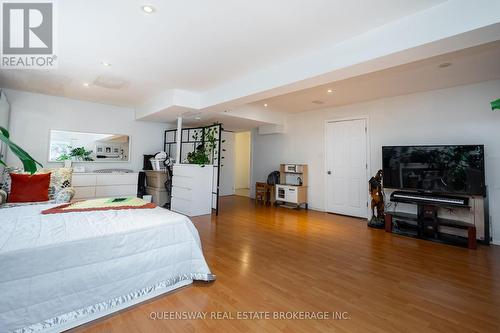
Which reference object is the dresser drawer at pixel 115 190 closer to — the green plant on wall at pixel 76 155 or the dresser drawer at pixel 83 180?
the dresser drawer at pixel 83 180

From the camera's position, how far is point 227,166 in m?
7.97

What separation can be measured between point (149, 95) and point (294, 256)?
416cm

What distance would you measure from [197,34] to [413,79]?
3.35 meters

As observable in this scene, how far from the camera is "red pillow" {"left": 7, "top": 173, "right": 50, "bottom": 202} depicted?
10.3 feet

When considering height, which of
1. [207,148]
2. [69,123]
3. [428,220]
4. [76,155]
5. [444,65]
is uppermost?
[444,65]

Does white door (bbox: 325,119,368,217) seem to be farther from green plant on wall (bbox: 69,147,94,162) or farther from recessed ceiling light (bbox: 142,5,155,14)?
green plant on wall (bbox: 69,147,94,162)

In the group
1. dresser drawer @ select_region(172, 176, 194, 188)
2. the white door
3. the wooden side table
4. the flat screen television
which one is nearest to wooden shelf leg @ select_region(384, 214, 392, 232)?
the flat screen television

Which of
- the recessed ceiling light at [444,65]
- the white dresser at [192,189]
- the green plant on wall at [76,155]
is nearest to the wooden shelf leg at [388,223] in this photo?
the recessed ceiling light at [444,65]

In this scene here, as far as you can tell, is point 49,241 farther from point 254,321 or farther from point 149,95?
point 149,95

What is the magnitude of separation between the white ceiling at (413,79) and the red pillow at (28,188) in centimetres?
418

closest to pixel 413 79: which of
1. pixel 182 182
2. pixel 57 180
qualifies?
pixel 182 182

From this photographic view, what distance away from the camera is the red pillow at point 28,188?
10.3 ft

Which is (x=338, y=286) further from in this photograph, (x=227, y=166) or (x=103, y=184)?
(x=227, y=166)

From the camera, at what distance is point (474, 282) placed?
2307 millimetres
